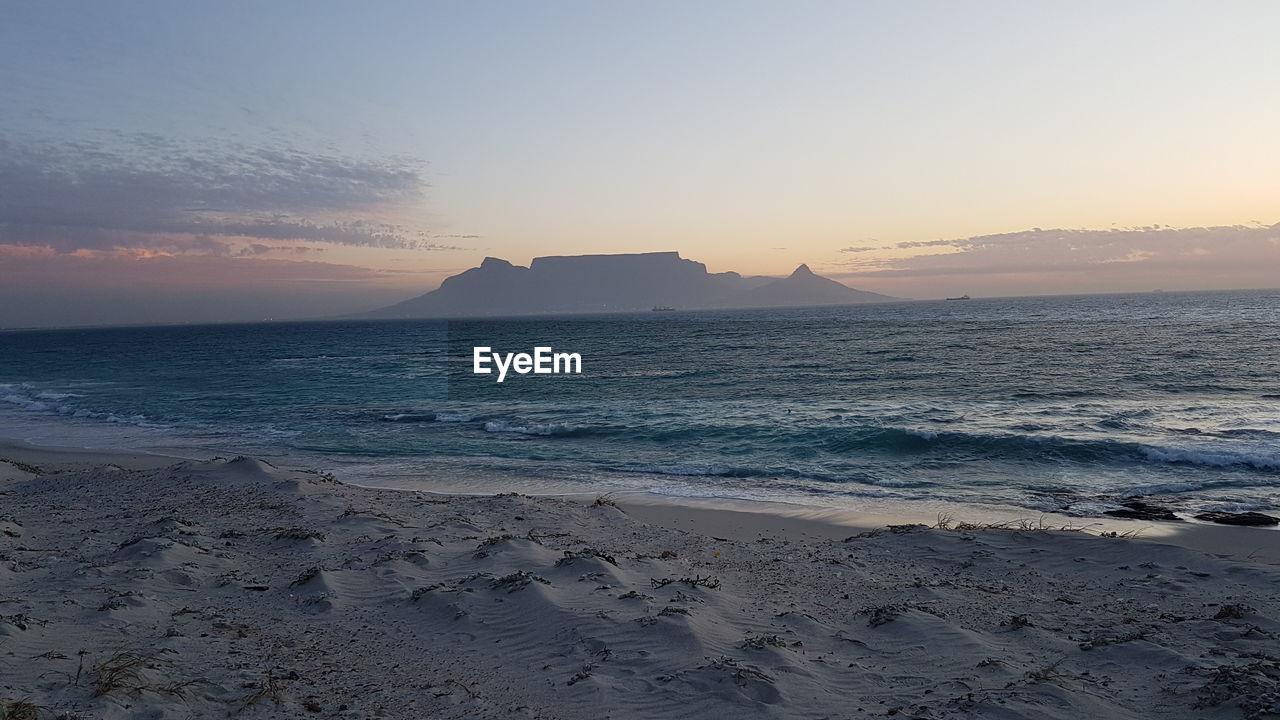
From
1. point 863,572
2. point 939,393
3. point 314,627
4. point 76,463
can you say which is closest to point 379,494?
point 314,627

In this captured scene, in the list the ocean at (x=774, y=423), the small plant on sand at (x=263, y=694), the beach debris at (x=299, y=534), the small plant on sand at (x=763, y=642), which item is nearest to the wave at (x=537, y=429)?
the ocean at (x=774, y=423)

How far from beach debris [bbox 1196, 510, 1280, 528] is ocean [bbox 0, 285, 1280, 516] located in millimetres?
632

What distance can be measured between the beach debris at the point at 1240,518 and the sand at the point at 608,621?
0.56m

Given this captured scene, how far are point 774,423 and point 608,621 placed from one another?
18.6 metres

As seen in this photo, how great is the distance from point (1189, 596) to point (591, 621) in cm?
718

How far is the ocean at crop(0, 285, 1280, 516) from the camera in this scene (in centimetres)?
1680

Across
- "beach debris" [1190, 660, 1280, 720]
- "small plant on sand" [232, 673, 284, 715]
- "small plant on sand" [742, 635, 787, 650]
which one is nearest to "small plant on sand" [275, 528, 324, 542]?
"small plant on sand" [232, 673, 284, 715]

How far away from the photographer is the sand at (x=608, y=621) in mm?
5465

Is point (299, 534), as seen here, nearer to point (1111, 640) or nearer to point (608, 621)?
point (608, 621)

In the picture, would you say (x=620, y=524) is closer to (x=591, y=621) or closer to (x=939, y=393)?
(x=591, y=621)

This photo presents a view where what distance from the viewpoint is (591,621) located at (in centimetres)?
704

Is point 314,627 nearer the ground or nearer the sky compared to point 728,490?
nearer the sky

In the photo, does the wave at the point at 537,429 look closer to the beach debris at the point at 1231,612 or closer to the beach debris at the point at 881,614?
the beach debris at the point at 881,614

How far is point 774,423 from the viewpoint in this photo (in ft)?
81.5
